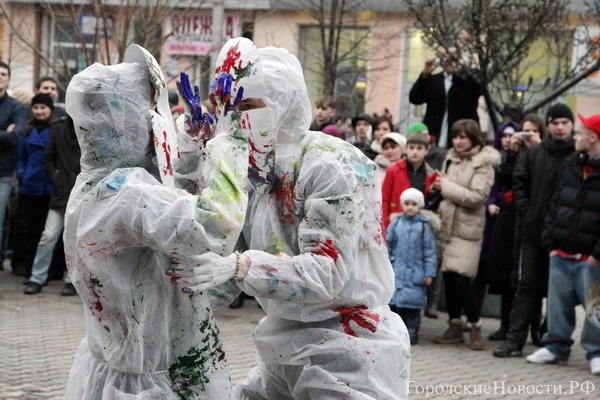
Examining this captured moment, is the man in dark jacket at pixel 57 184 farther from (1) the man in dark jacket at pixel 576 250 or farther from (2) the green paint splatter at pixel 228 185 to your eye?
(2) the green paint splatter at pixel 228 185

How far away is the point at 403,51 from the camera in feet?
65.4

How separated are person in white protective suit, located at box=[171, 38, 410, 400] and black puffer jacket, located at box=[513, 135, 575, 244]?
4.49 meters

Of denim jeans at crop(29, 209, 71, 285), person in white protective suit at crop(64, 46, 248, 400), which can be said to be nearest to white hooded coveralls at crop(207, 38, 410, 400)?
person in white protective suit at crop(64, 46, 248, 400)

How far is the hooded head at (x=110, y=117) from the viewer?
3.34 metres

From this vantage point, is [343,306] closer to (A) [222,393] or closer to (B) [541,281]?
(A) [222,393]

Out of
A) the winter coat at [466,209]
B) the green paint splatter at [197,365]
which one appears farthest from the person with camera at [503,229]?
the green paint splatter at [197,365]

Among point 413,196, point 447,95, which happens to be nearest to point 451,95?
point 447,95

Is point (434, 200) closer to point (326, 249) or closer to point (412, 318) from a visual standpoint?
point (412, 318)

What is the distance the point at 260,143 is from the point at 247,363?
3995mm

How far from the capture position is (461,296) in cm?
868

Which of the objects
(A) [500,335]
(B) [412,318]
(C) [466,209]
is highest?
(C) [466,209]

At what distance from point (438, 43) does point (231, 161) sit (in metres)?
7.67

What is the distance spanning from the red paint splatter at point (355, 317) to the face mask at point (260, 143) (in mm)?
→ 538

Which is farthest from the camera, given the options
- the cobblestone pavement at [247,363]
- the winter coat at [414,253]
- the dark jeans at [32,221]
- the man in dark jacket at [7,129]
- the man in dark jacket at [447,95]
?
the man in dark jacket at [447,95]
